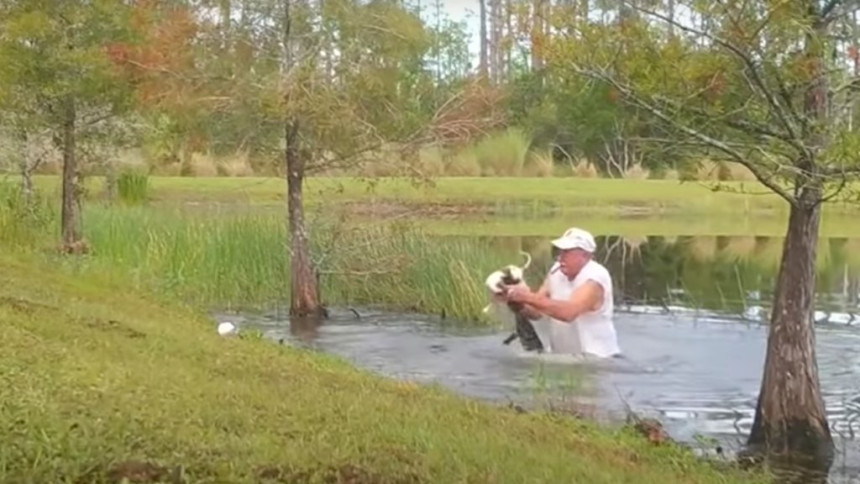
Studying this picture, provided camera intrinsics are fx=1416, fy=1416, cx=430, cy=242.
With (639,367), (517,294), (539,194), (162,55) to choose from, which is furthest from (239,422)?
(539,194)

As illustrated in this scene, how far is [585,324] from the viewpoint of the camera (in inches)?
501

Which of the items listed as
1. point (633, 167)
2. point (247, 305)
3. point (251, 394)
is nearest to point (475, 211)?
point (633, 167)

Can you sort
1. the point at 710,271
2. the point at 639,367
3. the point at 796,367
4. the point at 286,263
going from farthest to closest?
the point at 710,271 < the point at 286,263 < the point at 639,367 < the point at 796,367

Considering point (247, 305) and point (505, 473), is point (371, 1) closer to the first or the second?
point (247, 305)

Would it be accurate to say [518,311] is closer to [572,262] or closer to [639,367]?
[572,262]

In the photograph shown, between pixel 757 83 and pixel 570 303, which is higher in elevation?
pixel 757 83

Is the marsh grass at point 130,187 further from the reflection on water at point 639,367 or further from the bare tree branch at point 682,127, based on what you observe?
the bare tree branch at point 682,127

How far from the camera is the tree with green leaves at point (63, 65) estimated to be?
1593cm

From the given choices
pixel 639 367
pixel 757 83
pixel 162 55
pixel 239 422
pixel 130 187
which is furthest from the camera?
pixel 130 187

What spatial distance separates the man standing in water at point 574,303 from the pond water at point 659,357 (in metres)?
0.24

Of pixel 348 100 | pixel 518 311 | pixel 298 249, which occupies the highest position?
pixel 348 100

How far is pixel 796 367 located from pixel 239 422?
14.7ft

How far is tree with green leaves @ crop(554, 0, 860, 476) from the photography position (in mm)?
8320

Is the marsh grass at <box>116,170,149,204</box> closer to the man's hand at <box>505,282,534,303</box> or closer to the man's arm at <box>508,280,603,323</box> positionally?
the man's hand at <box>505,282,534,303</box>
